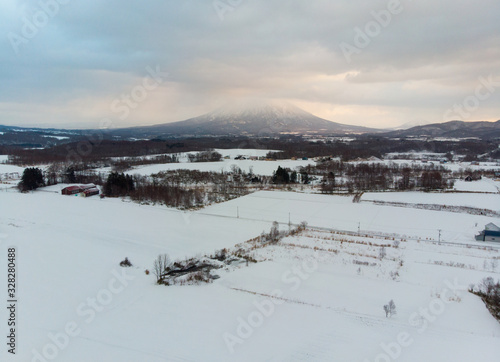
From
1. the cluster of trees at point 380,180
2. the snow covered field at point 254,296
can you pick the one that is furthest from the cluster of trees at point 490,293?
the cluster of trees at point 380,180

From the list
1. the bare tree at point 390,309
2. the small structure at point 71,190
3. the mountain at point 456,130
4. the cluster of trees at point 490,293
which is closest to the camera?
the bare tree at point 390,309

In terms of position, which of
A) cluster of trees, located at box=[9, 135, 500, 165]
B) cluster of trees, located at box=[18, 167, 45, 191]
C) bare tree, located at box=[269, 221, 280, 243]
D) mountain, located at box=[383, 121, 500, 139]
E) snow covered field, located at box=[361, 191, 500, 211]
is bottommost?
bare tree, located at box=[269, 221, 280, 243]

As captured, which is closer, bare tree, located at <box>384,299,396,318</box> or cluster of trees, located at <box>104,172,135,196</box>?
bare tree, located at <box>384,299,396,318</box>

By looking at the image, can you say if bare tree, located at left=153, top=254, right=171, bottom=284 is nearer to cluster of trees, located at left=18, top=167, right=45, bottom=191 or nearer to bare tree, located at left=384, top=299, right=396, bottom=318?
bare tree, located at left=384, top=299, right=396, bottom=318

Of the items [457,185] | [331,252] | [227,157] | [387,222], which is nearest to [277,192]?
[387,222]

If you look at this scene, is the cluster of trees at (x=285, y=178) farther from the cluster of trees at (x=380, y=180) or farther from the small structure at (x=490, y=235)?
the small structure at (x=490, y=235)

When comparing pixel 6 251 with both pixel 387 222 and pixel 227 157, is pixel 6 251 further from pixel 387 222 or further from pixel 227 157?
pixel 227 157

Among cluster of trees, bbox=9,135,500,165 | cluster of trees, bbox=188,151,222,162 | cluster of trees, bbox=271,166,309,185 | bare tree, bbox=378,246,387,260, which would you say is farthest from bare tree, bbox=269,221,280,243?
cluster of trees, bbox=9,135,500,165

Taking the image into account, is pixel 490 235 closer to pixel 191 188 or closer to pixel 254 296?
pixel 254 296
